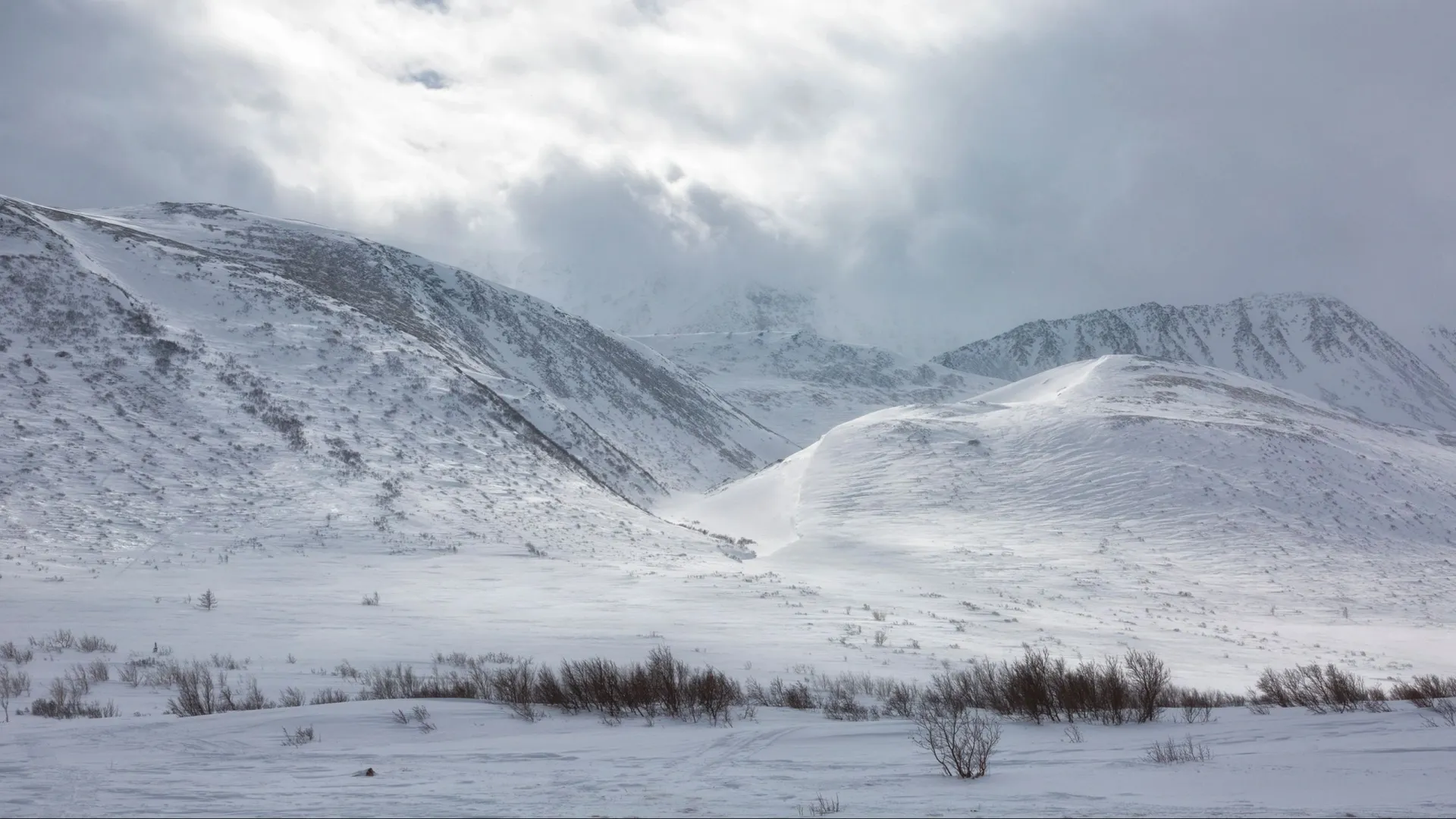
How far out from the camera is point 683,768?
6.48m

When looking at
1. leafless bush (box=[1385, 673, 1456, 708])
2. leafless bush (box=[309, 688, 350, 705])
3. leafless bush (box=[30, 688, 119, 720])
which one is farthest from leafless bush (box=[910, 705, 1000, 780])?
leafless bush (box=[30, 688, 119, 720])

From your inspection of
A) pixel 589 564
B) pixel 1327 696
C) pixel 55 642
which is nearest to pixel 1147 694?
pixel 1327 696

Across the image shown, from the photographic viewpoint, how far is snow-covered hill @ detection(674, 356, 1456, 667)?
22.1m

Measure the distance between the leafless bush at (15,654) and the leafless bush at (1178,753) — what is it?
1479 cm

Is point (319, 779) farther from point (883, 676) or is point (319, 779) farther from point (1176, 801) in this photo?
point (883, 676)

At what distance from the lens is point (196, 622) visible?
15062 millimetres

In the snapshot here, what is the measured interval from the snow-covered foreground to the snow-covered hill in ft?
32.8

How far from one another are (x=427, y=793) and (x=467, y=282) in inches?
3514

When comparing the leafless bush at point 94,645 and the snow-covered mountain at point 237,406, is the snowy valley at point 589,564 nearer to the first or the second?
the leafless bush at point 94,645

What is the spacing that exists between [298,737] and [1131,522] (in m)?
35.4

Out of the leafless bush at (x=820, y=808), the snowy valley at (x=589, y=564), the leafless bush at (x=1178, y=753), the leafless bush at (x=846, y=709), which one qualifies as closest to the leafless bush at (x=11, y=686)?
the snowy valley at (x=589, y=564)

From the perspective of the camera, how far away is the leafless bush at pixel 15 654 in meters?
11.5

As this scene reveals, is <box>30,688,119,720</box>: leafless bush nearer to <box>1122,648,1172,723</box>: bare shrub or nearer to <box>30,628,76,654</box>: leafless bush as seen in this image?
<box>30,628,76,654</box>: leafless bush

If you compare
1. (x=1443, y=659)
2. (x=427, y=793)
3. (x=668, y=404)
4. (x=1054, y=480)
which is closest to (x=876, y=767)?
(x=427, y=793)
